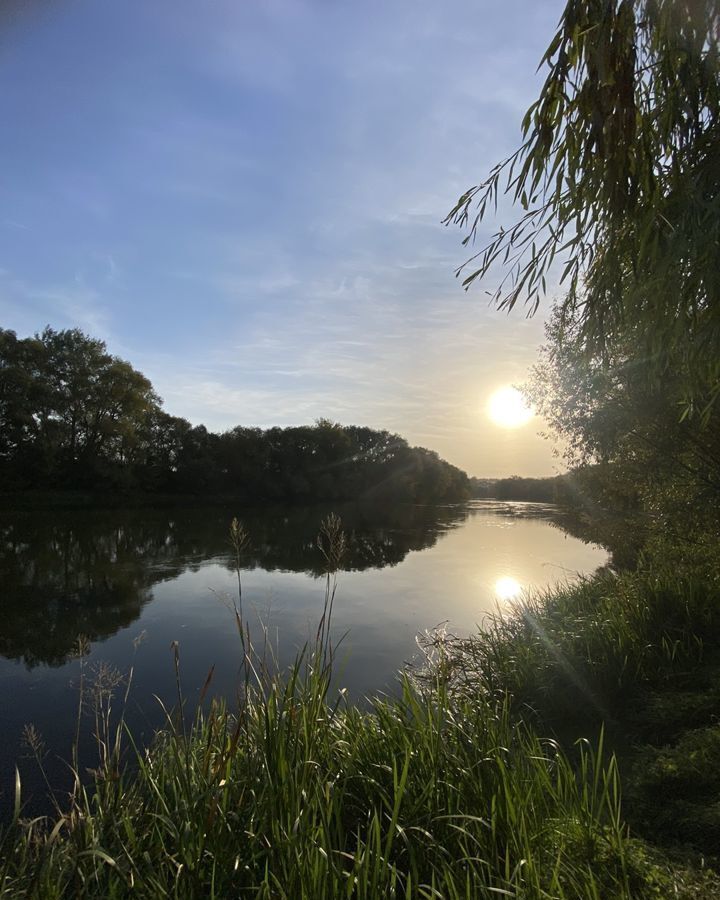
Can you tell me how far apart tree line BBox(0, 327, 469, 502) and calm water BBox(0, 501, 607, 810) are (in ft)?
43.8

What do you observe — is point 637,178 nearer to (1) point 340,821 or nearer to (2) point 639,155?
(2) point 639,155

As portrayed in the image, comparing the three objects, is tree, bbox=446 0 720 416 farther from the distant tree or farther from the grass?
the distant tree

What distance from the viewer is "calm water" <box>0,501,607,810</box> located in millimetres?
7090

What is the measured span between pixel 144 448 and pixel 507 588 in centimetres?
3979

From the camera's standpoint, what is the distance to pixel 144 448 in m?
47.3

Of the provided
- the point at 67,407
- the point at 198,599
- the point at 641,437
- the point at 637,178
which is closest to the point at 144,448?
the point at 67,407

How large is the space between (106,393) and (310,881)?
45.3 meters

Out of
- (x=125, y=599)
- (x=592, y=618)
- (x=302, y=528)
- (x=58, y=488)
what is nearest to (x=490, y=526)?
(x=302, y=528)

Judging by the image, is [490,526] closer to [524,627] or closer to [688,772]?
[524,627]

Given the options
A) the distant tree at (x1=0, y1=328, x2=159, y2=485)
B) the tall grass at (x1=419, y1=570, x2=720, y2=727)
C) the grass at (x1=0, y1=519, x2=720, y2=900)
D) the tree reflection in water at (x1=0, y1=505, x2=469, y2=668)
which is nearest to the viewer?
the grass at (x1=0, y1=519, x2=720, y2=900)

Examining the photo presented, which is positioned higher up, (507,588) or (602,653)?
(602,653)

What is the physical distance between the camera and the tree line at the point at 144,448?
128ft

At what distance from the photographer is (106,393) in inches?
1679

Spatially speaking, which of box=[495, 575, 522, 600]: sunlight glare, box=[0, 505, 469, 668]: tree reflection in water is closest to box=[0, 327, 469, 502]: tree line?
box=[0, 505, 469, 668]: tree reflection in water
